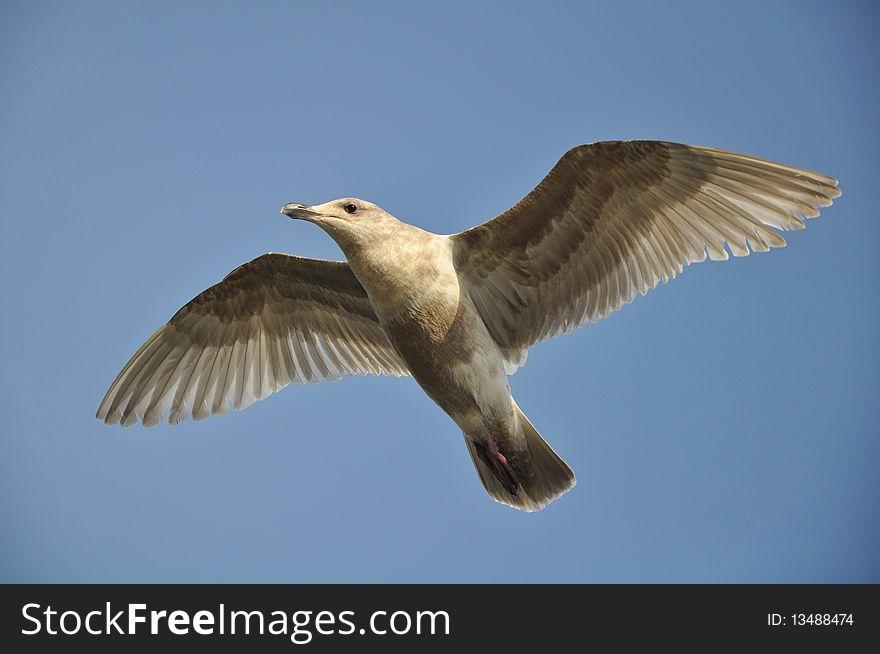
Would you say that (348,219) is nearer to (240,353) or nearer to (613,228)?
(613,228)

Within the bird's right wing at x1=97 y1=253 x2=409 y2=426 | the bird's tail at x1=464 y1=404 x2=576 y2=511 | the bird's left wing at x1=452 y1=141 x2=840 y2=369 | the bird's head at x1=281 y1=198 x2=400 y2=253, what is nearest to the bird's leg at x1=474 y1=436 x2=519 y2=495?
the bird's tail at x1=464 y1=404 x2=576 y2=511

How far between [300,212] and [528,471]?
2.92 m

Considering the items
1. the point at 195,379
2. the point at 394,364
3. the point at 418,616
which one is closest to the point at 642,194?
the point at 394,364

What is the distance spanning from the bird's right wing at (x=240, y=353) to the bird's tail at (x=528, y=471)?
1.43m

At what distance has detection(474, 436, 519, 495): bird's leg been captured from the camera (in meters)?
8.10

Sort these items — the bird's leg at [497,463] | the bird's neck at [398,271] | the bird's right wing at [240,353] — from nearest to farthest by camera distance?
1. the bird's neck at [398,271]
2. the bird's leg at [497,463]
3. the bird's right wing at [240,353]

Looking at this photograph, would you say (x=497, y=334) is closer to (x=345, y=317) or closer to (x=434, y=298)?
(x=434, y=298)

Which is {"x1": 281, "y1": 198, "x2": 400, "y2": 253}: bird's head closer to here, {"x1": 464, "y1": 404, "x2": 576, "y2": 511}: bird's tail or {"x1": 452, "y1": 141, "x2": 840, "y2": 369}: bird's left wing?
{"x1": 452, "y1": 141, "x2": 840, "y2": 369}: bird's left wing

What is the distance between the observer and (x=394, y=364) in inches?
361

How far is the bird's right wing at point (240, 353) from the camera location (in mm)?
9133

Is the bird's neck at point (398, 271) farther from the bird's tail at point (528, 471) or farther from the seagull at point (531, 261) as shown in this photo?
A: the bird's tail at point (528, 471)

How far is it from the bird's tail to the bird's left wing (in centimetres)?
72

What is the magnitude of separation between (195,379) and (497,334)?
122 inches

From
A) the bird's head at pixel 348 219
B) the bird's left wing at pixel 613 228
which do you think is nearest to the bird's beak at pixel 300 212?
the bird's head at pixel 348 219
